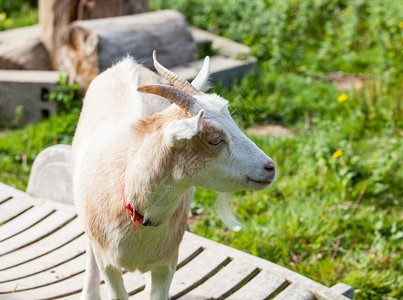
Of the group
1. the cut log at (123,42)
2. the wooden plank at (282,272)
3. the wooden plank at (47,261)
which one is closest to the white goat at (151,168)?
the wooden plank at (47,261)

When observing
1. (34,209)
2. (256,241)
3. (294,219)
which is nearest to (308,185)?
(294,219)

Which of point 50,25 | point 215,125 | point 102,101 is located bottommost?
point 50,25

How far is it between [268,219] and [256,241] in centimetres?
34

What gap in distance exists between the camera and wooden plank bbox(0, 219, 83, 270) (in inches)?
147

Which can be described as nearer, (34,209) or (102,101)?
(102,101)

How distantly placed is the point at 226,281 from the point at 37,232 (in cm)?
127

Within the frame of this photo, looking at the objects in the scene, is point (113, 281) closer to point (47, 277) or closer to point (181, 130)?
point (47, 277)

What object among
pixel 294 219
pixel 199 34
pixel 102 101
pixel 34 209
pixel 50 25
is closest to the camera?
pixel 102 101

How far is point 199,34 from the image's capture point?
797 cm

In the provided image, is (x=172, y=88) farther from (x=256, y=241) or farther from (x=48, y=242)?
(x=256, y=241)

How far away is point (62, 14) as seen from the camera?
6.95 meters

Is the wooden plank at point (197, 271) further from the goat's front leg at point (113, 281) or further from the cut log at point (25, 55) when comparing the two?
the cut log at point (25, 55)

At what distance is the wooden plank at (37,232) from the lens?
3881 mm

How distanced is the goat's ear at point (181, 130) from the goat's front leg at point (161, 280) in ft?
2.64
